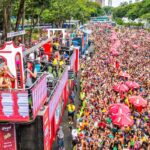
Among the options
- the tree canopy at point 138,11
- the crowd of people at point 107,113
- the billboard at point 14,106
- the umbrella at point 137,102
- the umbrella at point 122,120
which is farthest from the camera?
the tree canopy at point 138,11

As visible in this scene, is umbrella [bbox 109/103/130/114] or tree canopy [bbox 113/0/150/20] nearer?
umbrella [bbox 109/103/130/114]

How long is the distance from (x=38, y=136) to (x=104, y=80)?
17461mm

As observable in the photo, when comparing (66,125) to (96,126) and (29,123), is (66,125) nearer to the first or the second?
(96,126)

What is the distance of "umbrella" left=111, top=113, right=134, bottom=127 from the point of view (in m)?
17.5

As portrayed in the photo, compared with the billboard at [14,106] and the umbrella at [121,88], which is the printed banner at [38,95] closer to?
→ the billboard at [14,106]

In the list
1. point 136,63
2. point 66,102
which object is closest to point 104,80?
point 66,102

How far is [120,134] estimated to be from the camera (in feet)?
56.6

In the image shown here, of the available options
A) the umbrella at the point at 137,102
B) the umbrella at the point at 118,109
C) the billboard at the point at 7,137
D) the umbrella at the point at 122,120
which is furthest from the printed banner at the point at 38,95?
the umbrella at the point at 137,102

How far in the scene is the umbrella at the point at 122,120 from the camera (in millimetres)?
17500

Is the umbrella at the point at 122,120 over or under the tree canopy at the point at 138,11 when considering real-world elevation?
under

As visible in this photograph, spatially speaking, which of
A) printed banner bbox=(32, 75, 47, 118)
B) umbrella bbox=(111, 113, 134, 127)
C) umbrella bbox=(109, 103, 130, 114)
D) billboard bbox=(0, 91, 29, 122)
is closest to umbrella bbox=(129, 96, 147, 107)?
umbrella bbox=(109, 103, 130, 114)

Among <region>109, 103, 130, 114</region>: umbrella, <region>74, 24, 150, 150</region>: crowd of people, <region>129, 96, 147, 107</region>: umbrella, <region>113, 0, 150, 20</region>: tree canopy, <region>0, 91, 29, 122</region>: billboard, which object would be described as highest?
<region>113, 0, 150, 20</region>: tree canopy

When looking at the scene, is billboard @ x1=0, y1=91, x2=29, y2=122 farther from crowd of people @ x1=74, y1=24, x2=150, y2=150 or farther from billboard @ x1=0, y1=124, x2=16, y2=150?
crowd of people @ x1=74, y1=24, x2=150, y2=150

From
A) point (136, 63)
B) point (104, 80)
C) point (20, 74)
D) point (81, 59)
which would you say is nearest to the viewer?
point (20, 74)
